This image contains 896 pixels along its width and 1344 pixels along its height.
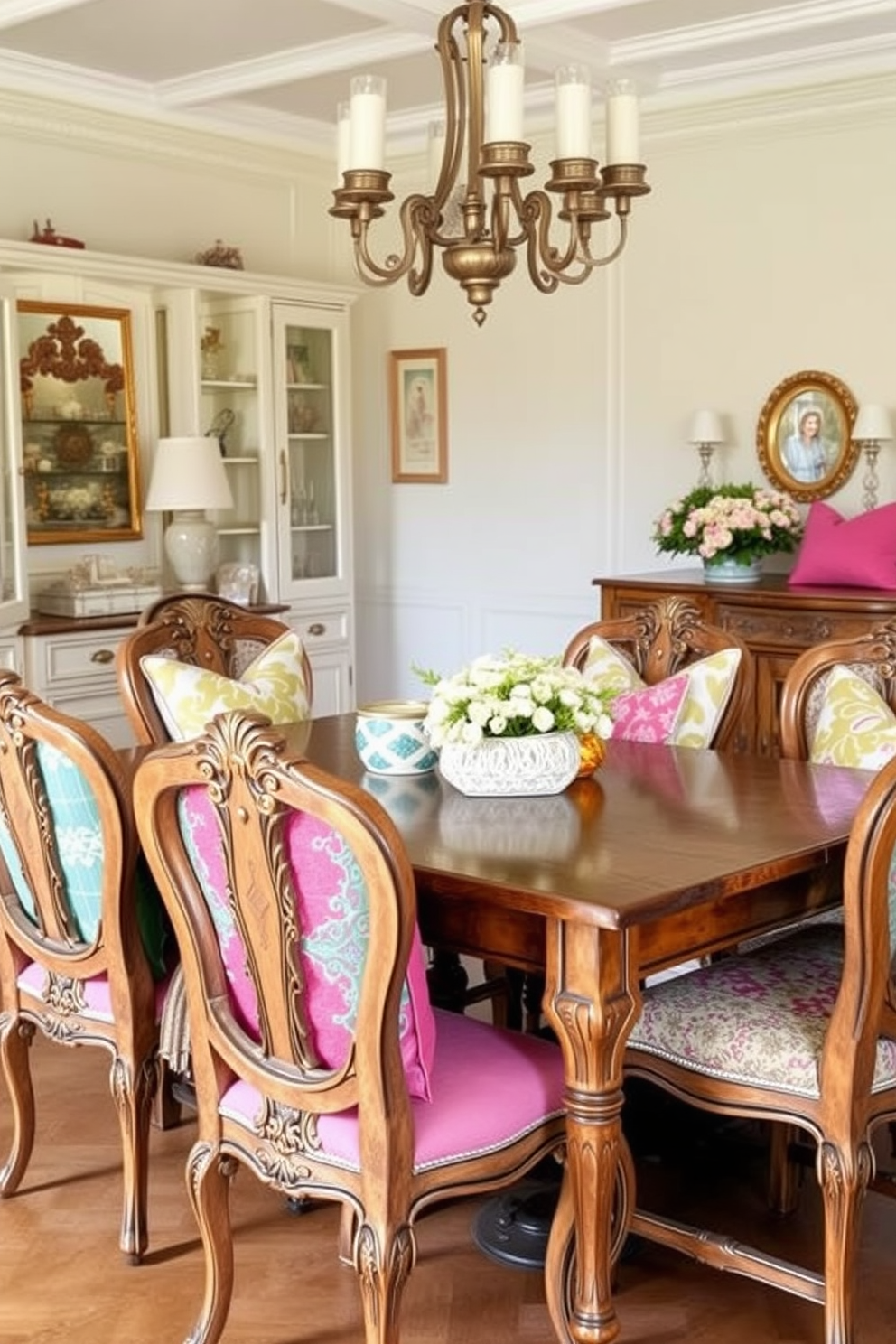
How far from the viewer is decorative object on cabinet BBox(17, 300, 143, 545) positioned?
18.1 ft

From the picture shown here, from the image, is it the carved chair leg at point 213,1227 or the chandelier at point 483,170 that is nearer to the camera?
the carved chair leg at point 213,1227

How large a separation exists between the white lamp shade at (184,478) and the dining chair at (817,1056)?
3.40m


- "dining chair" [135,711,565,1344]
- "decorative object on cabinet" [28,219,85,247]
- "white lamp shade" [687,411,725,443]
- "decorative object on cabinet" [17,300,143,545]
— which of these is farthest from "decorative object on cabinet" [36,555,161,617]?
"dining chair" [135,711,565,1344]

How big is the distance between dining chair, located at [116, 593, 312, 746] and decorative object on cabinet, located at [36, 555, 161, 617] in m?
1.61

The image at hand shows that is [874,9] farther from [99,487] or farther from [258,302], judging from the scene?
[99,487]

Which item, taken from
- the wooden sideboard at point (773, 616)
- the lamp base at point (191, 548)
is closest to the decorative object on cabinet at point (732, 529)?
the wooden sideboard at point (773, 616)

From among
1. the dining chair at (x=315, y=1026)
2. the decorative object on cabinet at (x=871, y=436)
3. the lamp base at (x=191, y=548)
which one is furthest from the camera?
the lamp base at (x=191, y=548)

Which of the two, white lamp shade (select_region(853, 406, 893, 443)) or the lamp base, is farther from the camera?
the lamp base

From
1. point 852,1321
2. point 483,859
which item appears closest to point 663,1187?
point 852,1321

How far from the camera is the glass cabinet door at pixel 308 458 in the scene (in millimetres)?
6141

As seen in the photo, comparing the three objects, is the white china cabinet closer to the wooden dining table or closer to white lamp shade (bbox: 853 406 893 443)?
white lamp shade (bbox: 853 406 893 443)

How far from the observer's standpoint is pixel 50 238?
5410 millimetres

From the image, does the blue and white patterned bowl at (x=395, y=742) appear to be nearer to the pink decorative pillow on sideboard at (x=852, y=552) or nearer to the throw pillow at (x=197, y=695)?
the throw pillow at (x=197, y=695)

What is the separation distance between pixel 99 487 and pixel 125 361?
0.47 metres
